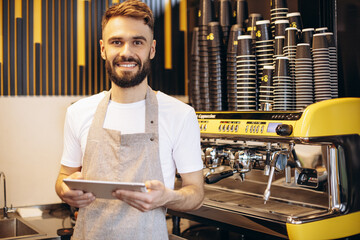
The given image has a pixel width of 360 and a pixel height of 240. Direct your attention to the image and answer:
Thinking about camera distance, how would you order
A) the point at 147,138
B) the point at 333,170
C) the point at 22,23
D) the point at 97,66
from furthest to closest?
the point at 97,66
the point at 22,23
the point at 333,170
the point at 147,138

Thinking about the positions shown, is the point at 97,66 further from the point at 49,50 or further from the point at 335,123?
the point at 335,123

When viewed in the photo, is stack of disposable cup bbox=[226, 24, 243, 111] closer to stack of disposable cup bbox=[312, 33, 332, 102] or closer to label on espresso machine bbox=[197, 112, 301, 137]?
label on espresso machine bbox=[197, 112, 301, 137]

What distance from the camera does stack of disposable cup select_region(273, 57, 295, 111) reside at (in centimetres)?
228

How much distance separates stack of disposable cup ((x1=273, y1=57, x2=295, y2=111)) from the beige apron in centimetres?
88

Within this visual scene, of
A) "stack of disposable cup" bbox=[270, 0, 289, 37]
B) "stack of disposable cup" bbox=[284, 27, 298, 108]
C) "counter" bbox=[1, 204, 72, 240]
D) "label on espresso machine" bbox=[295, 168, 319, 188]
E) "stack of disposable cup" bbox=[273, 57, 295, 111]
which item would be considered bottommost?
"counter" bbox=[1, 204, 72, 240]

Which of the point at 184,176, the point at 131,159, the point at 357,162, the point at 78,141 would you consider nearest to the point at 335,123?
the point at 357,162

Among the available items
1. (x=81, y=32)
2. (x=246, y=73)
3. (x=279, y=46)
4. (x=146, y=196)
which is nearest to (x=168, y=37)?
(x=81, y=32)

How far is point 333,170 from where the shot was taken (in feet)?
6.33

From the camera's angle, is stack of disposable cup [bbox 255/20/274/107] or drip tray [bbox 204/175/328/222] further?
stack of disposable cup [bbox 255/20/274/107]

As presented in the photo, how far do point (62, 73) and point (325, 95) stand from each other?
199 cm

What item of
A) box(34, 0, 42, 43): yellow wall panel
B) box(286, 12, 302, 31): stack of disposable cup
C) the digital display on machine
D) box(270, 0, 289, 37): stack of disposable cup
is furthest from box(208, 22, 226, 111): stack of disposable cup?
box(34, 0, 42, 43): yellow wall panel

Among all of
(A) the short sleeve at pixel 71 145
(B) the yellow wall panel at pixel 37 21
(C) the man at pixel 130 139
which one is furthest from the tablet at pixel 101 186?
(B) the yellow wall panel at pixel 37 21

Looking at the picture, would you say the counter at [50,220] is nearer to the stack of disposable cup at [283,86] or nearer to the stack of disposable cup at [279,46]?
the stack of disposable cup at [283,86]

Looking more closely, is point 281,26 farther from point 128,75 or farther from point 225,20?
point 128,75
